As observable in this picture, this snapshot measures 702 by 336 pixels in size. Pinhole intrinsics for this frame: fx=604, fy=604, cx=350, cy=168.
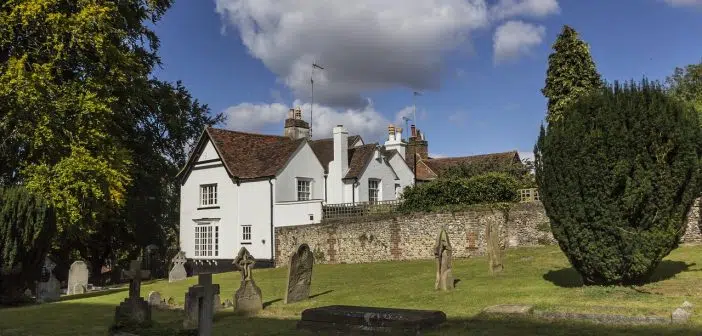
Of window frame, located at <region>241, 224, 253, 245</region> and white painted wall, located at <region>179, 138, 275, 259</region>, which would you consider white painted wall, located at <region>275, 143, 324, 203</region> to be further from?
window frame, located at <region>241, 224, 253, 245</region>

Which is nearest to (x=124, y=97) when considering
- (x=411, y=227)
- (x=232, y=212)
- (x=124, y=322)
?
(x=232, y=212)

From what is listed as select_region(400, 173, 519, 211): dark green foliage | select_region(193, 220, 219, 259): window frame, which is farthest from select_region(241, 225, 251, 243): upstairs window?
select_region(400, 173, 519, 211): dark green foliage

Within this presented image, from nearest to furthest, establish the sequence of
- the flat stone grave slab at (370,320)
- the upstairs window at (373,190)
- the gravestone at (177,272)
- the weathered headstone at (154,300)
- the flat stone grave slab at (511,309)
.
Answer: the flat stone grave slab at (370,320), the flat stone grave slab at (511,309), the weathered headstone at (154,300), the gravestone at (177,272), the upstairs window at (373,190)

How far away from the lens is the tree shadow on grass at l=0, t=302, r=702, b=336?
9758mm

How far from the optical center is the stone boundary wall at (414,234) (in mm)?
25797

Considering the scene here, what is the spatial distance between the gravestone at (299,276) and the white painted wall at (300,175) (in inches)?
777

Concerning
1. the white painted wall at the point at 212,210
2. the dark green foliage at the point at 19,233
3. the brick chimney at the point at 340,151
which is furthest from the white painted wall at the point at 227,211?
the dark green foliage at the point at 19,233

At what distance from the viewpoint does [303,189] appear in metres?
38.2

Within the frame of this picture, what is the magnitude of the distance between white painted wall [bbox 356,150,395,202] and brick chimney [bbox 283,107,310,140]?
5.63 m

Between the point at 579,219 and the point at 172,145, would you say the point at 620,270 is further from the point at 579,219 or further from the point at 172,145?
the point at 172,145

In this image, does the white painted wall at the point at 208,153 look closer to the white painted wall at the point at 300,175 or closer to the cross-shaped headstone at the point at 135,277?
the white painted wall at the point at 300,175

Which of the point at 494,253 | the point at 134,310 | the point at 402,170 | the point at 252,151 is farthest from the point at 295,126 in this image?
the point at 134,310

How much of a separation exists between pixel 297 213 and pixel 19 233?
52.4 feet

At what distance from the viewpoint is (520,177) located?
1497 inches
